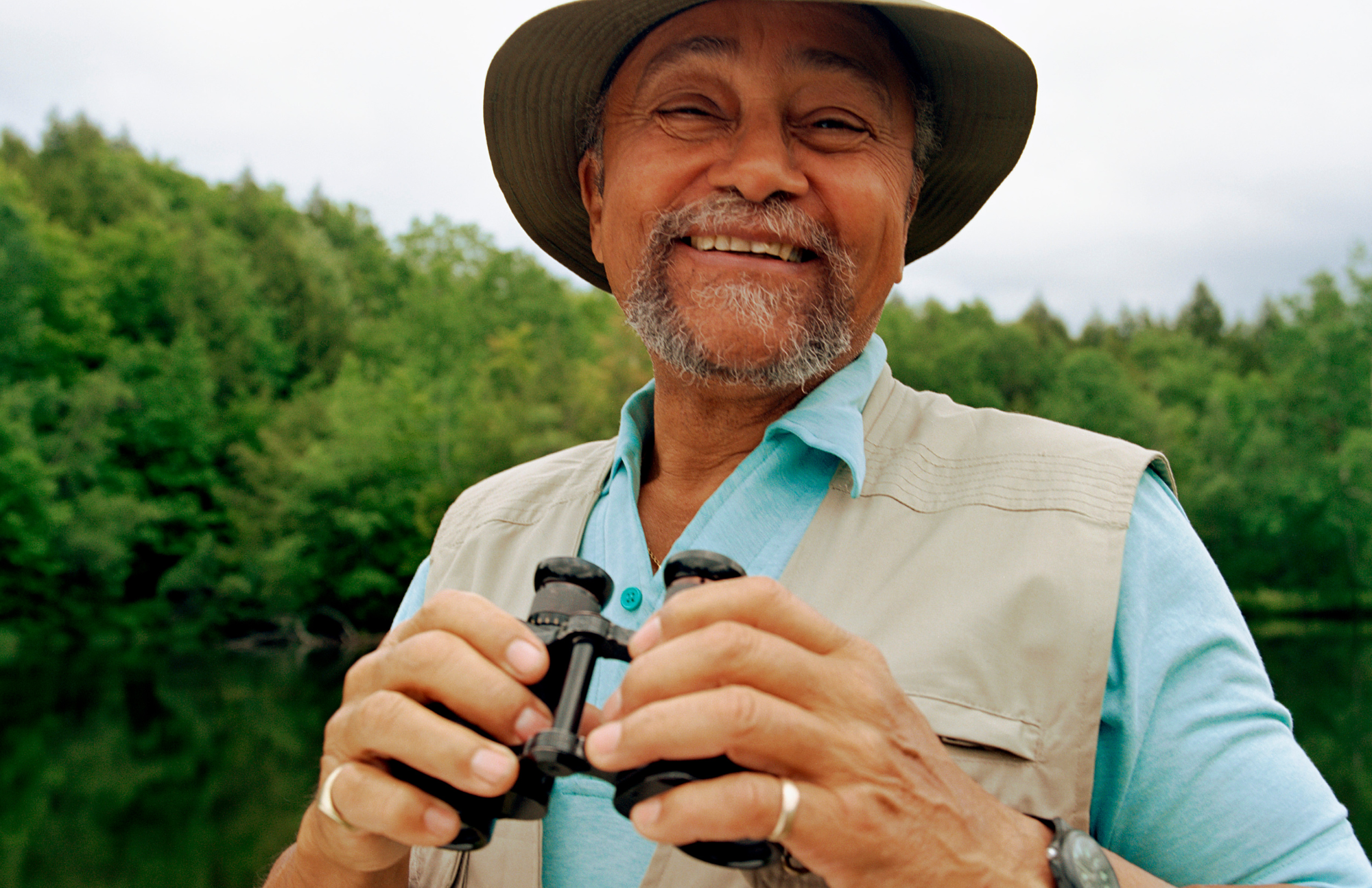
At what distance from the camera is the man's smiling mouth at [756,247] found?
2357mm

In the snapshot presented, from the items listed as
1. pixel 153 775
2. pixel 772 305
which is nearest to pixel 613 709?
pixel 772 305

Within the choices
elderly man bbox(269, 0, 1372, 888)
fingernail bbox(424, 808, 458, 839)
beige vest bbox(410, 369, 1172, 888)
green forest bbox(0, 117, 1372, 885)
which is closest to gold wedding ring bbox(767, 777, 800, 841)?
elderly man bbox(269, 0, 1372, 888)

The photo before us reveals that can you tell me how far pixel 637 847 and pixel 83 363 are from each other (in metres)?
52.7

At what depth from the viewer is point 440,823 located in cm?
146

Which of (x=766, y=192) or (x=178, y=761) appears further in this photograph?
(x=178, y=761)

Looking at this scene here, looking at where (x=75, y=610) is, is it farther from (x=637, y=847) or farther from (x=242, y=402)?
(x=637, y=847)

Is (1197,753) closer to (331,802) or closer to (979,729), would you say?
(979,729)

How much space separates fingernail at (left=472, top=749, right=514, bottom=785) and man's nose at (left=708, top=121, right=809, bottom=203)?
137cm

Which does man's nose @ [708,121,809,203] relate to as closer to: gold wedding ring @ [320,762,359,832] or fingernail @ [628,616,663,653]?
fingernail @ [628,616,663,653]

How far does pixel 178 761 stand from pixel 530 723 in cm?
2324

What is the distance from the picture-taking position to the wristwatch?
151cm

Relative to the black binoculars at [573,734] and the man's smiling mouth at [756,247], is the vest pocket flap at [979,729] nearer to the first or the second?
the black binoculars at [573,734]

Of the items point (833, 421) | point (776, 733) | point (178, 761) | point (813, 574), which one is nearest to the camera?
point (776, 733)

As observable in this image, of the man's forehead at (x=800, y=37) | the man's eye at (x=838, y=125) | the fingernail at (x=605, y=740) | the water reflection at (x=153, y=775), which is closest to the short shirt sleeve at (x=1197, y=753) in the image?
the fingernail at (x=605, y=740)
